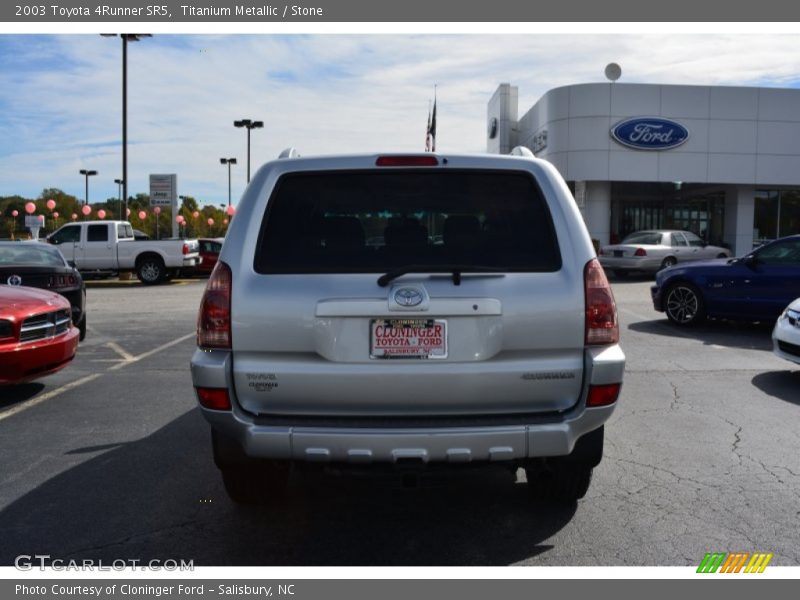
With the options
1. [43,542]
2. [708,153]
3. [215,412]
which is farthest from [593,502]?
[708,153]

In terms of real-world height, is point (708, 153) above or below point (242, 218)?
above

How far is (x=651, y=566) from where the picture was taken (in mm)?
3500

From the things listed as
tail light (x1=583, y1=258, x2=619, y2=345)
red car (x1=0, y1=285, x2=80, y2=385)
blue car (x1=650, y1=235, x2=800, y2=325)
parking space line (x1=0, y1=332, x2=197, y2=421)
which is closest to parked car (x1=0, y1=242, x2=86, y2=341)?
parking space line (x1=0, y1=332, x2=197, y2=421)

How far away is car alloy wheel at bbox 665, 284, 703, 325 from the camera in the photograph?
12.0 m

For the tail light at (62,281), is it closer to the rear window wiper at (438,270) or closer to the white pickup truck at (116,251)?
the rear window wiper at (438,270)

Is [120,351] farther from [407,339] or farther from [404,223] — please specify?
[407,339]

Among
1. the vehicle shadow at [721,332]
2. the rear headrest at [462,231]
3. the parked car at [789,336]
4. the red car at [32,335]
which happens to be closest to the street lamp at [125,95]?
the vehicle shadow at [721,332]

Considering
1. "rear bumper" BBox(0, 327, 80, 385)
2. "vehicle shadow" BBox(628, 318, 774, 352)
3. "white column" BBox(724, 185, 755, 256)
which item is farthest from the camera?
"white column" BBox(724, 185, 755, 256)

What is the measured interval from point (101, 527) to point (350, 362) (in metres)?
1.70

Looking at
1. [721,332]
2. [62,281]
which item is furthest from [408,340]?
[721,332]

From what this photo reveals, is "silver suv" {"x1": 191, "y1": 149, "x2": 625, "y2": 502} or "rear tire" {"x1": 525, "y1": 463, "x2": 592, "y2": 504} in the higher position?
"silver suv" {"x1": 191, "y1": 149, "x2": 625, "y2": 502}

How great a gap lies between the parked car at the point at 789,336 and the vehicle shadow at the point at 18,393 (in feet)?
24.4

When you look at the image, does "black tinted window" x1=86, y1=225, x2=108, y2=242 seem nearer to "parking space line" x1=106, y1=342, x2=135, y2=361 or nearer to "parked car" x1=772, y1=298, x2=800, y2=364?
"parking space line" x1=106, y1=342, x2=135, y2=361

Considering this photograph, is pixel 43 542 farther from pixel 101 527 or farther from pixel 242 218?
pixel 242 218
